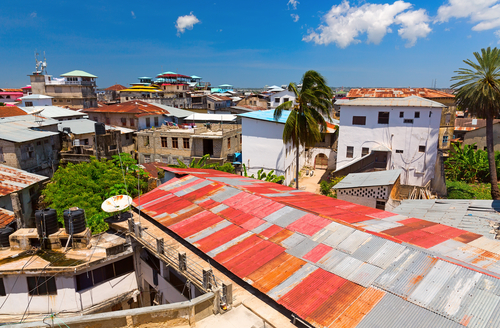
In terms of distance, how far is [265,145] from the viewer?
35.6 meters

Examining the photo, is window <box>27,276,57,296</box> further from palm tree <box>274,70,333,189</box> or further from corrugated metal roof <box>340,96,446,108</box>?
corrugated metal roof <box>340,96,446,108</box>

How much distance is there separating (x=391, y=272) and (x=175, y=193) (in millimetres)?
11728

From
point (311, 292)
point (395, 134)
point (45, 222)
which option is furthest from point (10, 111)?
point (395, 134)

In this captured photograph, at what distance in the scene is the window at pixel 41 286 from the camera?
45.6 ft

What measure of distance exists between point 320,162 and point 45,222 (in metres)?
37.9

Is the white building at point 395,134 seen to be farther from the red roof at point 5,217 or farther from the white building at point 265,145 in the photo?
the red roof at point 5,217

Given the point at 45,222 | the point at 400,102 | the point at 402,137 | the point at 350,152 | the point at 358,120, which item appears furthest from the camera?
the point at 350,152

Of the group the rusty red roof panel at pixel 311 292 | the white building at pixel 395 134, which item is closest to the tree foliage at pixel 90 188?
the rusty red roof panel at pixel 311 292

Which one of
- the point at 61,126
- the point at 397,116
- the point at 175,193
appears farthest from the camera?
the point at 61,126

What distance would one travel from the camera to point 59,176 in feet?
81.0

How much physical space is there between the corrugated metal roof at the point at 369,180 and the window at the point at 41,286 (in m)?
18.7

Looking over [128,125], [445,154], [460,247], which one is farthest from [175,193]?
[445,154]

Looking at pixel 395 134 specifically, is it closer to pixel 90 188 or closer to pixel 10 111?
pixel 90 188

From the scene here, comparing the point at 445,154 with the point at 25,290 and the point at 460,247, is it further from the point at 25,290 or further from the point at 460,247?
the point at 25,290
